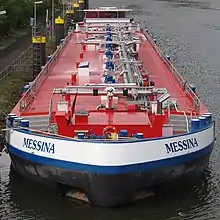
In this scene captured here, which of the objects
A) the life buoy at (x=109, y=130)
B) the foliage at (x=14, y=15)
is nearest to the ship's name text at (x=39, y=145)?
the life buoy at (x=109, y=130)

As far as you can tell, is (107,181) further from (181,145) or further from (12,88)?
(12,88)

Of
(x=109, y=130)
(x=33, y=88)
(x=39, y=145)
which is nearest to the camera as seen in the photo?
(x=39, y=145)

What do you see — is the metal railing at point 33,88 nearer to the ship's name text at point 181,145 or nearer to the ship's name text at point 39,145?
the ship's name text at point 39,145

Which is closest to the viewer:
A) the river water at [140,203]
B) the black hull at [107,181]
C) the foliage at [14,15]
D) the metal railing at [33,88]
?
the black hull at [107,181]

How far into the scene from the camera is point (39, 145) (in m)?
17.0

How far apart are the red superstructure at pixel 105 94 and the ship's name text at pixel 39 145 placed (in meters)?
0.69

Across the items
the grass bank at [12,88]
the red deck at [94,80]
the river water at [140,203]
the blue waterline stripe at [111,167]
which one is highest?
the red deck at [94,80]

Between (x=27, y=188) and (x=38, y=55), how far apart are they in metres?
15.5

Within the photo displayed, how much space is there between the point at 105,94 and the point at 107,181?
386cm

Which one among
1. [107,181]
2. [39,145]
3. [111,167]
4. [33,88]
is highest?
[33,88]

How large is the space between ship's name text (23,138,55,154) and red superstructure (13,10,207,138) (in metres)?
0.69

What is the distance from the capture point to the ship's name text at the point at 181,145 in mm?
16734

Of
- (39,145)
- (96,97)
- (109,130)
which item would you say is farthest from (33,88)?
(109,130)

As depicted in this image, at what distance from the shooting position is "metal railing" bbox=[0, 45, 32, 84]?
107ft
